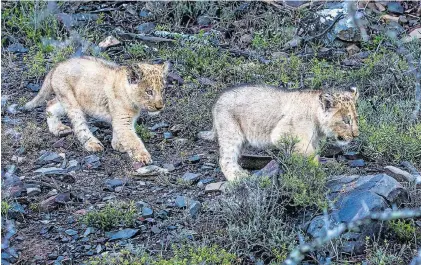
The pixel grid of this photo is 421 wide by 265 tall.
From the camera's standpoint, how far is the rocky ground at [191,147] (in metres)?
6.86

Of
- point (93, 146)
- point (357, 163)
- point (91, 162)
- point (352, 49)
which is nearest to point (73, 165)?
point (91, 162)

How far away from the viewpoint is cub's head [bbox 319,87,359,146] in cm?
798

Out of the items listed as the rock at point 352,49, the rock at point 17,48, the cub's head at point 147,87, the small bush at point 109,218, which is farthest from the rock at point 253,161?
the rock at point 17,48

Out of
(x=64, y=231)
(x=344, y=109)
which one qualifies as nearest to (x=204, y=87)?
(x=344, y=109)

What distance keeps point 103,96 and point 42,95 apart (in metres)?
1.01

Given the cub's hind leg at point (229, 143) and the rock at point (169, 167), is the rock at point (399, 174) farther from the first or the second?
the rock at point (169, 167)

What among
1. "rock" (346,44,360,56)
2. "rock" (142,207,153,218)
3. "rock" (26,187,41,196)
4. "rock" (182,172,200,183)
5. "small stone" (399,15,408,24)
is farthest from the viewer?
"small stone" (399,15,408,24)

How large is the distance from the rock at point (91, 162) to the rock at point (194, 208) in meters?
1.65

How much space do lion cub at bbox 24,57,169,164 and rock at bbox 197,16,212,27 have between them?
3.13 metres

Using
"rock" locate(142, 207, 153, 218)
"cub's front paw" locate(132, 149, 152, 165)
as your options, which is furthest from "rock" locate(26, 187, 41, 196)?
"cub's front paw" locate(132, 149, 152, 165)

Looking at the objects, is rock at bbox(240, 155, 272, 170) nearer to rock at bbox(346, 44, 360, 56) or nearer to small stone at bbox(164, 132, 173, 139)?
small stone at bbox(164, 132, 173, 139)

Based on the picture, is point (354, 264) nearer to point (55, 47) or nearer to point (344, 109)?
point (344, 109)

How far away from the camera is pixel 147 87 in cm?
945

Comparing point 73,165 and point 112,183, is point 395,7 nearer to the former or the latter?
point 73,165
